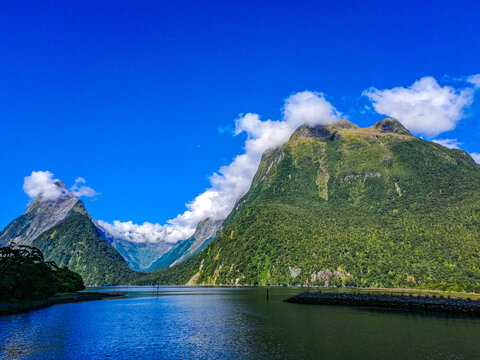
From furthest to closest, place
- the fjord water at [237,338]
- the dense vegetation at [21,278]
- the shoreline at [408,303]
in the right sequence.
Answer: the dense vegetation at [21,278] → the shoreline at [408,303] → the fjord water at [237,338]

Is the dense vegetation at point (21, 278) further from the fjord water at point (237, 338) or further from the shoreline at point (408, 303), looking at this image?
the shoreline at point (408, 303)

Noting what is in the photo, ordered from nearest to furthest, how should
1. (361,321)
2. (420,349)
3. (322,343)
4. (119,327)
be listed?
1. (420,349)
2. (322,343)
3. (119,327)
4. (361,321)

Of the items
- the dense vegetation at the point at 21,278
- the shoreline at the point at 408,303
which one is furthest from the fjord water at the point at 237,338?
the dense vegetation at the point at 21,278

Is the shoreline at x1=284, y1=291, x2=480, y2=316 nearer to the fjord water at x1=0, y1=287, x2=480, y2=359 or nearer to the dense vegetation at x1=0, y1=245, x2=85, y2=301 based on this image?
the fjord water at x1=0, y1=287, x2=480, y2=359

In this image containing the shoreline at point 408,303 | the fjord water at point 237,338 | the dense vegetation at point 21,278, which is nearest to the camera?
the fjord water at point 237,338

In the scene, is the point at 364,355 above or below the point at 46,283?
below

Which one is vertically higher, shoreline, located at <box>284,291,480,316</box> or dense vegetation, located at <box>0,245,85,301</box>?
dense vegetation, located at <box>0,245,85,301</box>

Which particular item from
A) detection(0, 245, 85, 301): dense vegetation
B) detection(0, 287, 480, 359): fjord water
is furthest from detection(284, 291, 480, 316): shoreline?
detection(0, 245, 85, 301): dense vegetation

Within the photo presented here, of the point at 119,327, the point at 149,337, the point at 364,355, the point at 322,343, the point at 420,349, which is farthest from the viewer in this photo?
the point at 119,327

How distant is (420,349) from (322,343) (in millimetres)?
15085

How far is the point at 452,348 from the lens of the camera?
5688 cm

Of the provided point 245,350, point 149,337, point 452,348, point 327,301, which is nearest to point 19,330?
point 149,337

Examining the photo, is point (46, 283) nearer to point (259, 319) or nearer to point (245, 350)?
point (259, 319)

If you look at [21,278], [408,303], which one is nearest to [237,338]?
[408,303]
